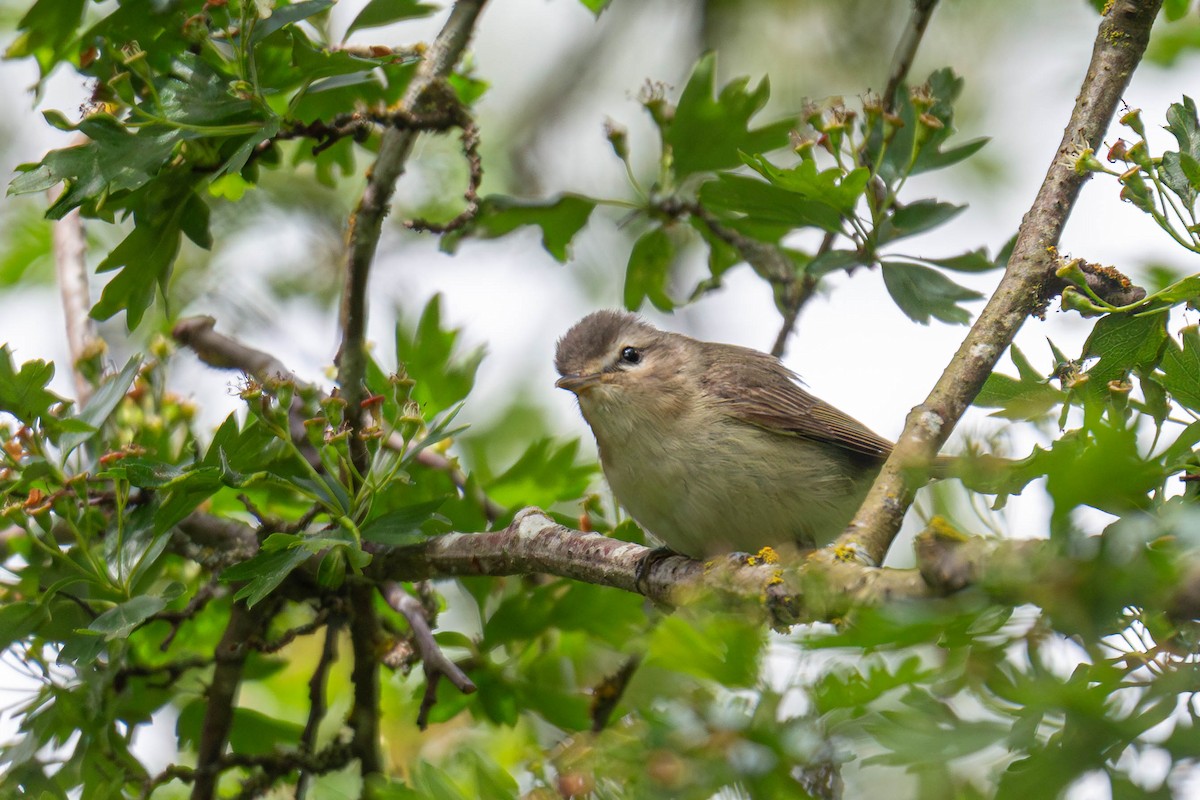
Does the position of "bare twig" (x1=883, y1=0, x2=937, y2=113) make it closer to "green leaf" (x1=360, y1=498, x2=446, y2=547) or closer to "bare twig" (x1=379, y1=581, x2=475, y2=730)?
"green leaf" (x1=360, y1=498, x2=446, y2=547)

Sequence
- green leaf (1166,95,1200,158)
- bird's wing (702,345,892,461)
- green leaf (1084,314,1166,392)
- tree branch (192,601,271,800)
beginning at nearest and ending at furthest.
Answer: green leaf (1166,95,1200,158) < green leaf (1084,314,1166,392) < tree branch (192,601,271,800) < bird's wing (702,345,892,461)

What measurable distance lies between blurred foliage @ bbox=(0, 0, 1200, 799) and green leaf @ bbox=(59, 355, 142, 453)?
0.03 feet

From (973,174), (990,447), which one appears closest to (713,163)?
(990,447)

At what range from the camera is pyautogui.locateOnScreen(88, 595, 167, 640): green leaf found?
2489 mm

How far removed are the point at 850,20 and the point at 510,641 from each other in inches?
191

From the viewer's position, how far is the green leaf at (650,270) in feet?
13.3

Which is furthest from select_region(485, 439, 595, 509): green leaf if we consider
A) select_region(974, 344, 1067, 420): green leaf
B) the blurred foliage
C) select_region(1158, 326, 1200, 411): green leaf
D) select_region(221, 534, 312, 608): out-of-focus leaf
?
select_region(1158, 326, 1200, 411): green leaf

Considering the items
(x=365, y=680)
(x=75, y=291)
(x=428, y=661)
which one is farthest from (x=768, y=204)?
(x=75, y=291)

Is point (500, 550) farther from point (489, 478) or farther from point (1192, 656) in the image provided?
point (1192, 656)

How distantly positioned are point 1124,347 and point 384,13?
2166 mm

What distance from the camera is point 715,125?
12.3 ft

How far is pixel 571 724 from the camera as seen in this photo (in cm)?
347

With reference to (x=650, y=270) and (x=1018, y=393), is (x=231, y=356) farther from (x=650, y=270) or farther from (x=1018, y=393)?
(x=1018, y=393)

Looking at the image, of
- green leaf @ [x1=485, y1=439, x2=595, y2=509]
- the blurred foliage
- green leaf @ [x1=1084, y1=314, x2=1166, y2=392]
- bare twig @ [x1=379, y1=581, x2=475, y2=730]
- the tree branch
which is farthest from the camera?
green leaf @ [x1=485, y1=439, x2=595, y2=509]
